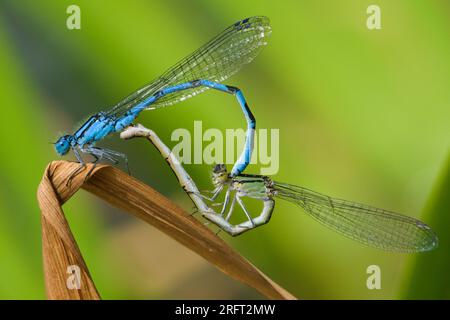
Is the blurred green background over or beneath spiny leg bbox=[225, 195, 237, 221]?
over

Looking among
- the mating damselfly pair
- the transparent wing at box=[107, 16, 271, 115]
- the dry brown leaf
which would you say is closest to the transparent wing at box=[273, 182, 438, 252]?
the mating damselfly pair

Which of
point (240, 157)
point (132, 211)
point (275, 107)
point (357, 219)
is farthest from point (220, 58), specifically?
point (132, 211)

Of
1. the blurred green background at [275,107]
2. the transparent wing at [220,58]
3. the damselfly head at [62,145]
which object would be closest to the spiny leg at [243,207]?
the blurred green background at [275,107]

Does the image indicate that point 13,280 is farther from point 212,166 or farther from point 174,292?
point 212,166

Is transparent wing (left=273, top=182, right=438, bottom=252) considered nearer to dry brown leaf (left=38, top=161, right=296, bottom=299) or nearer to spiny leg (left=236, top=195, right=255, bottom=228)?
spiny leg (left=236, top=195, right=255, bottom=228)

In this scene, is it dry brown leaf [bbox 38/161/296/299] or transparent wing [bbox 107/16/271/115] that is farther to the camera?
transparent wing [bbox 107/16/271/115]

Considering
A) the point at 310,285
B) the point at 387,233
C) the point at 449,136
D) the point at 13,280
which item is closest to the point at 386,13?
the point at 449,136

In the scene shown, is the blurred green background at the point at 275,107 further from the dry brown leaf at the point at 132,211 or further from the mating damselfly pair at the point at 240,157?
the dry brown leaf at the point at 132,211
